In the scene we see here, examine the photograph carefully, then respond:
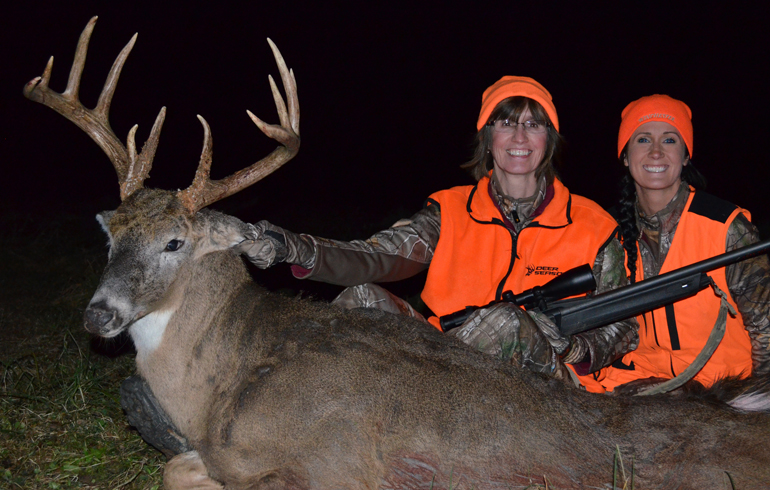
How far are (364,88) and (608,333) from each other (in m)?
24.8

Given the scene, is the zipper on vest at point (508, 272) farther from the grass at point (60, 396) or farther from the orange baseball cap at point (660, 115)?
the grass at point (60, 396)

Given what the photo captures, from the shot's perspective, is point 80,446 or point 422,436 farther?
point 80,446

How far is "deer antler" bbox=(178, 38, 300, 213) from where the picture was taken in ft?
11.9

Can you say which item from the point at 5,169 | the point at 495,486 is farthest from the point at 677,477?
the point at 5,169

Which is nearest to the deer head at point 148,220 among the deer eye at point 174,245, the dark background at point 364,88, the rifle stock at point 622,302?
the deer eye at point 174,245

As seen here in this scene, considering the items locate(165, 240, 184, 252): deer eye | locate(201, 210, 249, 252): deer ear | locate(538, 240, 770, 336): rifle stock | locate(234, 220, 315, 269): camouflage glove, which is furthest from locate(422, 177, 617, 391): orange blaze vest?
locate(165, 240, 184, 252): deer eye

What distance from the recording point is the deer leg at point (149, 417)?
12.1 ft

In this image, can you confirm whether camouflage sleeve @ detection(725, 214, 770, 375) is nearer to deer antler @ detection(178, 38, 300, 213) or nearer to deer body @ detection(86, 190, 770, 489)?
deer body @ detection(86, 190, 770, 489)

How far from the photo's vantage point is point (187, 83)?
23.6 m

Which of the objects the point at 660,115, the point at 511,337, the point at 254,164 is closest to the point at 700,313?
the point at 660,115

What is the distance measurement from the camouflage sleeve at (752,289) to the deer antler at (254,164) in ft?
9.28

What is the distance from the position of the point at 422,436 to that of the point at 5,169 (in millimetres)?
15746

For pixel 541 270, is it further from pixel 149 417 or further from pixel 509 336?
pixel 149 417

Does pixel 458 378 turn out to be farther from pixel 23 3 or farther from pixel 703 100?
pixel 703 100
